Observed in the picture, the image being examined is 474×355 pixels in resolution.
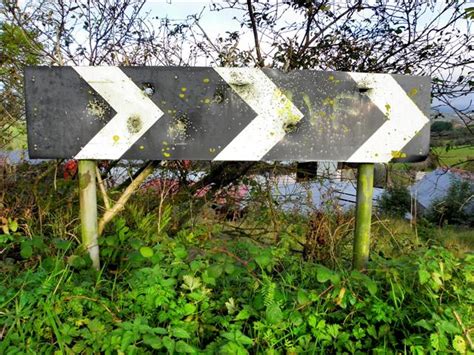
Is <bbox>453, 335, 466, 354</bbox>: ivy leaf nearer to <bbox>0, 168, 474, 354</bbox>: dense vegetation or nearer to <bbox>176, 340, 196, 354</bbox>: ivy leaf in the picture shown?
<bbox>0, 168, 474, 354</bbox>: dense vegetation

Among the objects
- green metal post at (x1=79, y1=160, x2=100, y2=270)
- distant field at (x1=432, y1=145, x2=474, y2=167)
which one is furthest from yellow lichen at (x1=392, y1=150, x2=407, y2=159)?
distant field at (x1=432, y1=145, x2=474, y2=167)

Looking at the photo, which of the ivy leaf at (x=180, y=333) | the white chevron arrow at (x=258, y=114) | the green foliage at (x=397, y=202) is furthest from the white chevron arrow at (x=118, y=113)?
the green foliage at (x=397, y=202)

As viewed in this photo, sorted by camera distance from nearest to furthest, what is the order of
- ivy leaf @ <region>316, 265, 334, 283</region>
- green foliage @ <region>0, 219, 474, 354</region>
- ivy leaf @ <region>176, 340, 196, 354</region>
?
ivy leaf @ <region>176, 340, 196, 354</region>
green foliage @ <region>0, 219, 474, 354</region>
ivy leaf @ <region>316, 265, 334, 283</region>

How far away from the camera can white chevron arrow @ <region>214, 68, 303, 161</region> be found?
6.88 feet

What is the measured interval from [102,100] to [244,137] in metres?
0.77

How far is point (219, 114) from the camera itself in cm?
211

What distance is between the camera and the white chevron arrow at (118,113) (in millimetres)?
2070

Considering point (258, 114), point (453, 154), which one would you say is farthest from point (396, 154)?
point (453, 154)

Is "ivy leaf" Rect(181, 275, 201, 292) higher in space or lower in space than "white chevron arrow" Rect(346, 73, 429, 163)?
lower

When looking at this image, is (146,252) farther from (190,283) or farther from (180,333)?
(180,333)

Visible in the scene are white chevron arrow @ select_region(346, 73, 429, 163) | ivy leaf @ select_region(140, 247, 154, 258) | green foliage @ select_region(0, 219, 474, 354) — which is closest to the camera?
green foliage @ select_region(0, 219, 474, 354)

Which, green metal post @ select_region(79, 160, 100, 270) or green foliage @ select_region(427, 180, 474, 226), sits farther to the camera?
green foliage @ select_region(427, 180, 474, 226)

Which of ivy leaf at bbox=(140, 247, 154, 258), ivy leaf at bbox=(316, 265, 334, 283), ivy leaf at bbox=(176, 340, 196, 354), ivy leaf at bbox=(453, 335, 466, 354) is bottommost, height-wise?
ivy leaf at bbox=(453, 335, 466, 354)

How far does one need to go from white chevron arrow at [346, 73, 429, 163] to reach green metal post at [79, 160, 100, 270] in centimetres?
141
